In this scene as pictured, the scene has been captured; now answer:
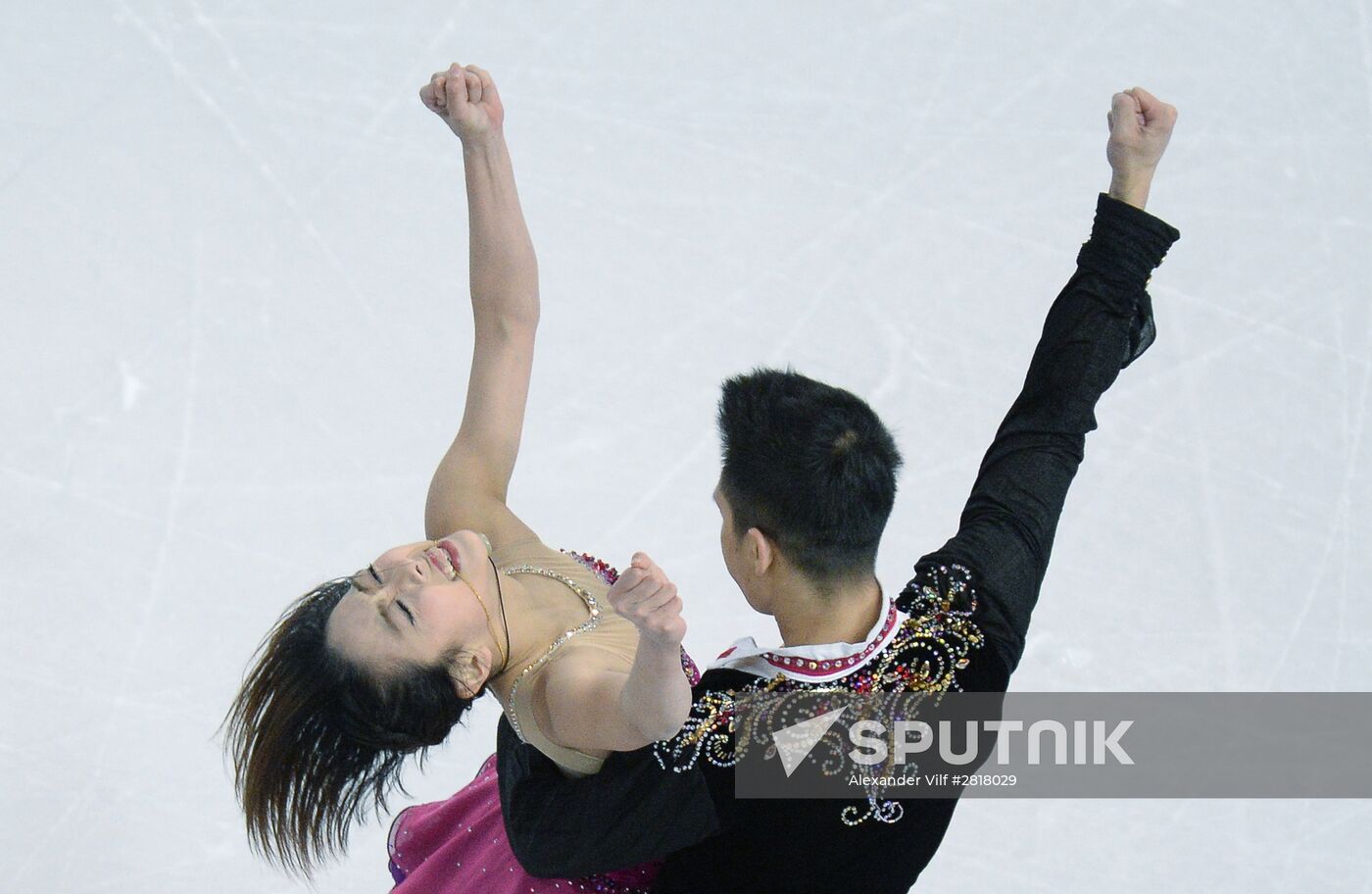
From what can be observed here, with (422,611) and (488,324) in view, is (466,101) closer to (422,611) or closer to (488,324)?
(488,324)

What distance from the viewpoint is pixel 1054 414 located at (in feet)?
6.50

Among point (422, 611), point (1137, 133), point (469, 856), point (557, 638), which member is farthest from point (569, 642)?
point (1137, 133)

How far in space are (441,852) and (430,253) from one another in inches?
67.9

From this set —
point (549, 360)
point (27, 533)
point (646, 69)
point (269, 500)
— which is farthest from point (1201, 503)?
point (27, 533)

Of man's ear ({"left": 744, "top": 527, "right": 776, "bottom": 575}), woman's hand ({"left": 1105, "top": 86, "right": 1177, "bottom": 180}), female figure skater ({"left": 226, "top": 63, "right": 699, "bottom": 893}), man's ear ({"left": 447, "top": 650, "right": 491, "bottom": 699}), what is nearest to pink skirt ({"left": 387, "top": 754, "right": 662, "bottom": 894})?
female figure skater ({"left": 226, "top": 63, "right": 699, "bottom": 893})

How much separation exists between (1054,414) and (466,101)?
953 millimetres

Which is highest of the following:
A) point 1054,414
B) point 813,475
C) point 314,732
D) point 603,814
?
point 1054,414

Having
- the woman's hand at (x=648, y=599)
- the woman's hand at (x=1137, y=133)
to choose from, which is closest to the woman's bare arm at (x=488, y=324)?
the woman's hand at (x=648, y=599)

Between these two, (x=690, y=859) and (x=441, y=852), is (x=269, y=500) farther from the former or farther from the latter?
(x=690, y=859)

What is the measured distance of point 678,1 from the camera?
410cm

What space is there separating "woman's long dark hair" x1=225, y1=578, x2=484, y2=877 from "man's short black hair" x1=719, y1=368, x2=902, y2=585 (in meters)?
0.52

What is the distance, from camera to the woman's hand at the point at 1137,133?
204 centimetres

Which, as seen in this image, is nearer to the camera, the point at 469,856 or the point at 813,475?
the point at 813,475

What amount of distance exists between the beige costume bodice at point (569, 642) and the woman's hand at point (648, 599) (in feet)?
0.85
